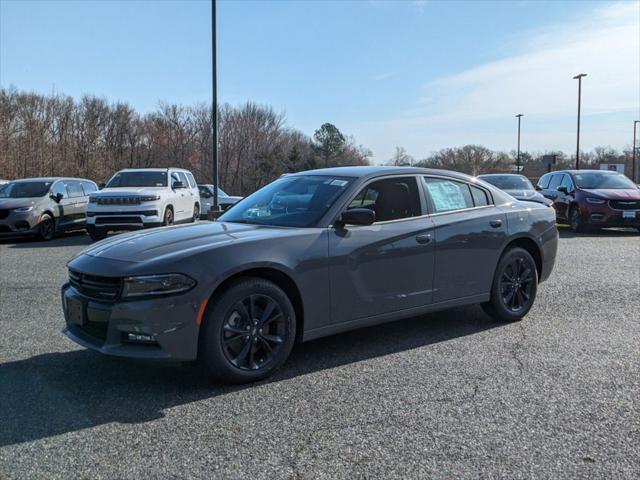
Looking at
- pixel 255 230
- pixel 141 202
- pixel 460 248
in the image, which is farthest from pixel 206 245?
pixel 141 202

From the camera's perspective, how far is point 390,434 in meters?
3.25

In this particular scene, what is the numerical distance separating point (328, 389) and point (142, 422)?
123 centimetres

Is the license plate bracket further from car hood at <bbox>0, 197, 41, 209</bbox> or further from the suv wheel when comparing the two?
car hood at <bbox>0, 197, 41, 209</bbox>

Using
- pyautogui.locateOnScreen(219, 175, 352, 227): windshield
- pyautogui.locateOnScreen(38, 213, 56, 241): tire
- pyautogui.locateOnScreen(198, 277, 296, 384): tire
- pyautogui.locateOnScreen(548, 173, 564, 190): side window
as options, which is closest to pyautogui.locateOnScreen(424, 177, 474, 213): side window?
pyautogui.locateOnScreen(219, 175, 352, 227): windshield

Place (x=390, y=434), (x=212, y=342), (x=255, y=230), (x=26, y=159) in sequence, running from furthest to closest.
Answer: (x=26, y=159), (x=255, y=230), (x=212, y=342), (x=390, y=434)

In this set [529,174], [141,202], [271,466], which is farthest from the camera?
[529,174]

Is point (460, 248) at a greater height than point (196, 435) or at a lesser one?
greater

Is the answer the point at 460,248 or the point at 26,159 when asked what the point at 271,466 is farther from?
the point at 26,159

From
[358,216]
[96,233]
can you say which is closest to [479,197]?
[358,216]

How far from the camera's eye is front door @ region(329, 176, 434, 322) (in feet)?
14.8

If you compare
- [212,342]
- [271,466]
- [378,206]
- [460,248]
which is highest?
[378,206]

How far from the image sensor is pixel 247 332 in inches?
159

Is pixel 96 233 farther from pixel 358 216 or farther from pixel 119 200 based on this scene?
pixel 358 216

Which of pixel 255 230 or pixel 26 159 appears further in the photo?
pixel 26 159
